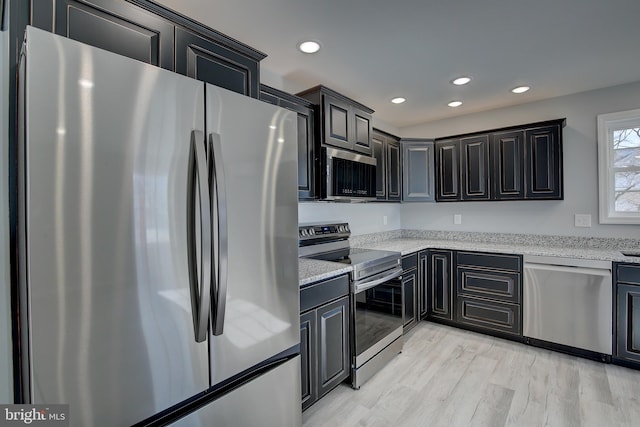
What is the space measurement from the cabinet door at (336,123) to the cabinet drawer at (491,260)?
68.4 inches

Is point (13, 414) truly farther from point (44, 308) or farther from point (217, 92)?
point (217, 92)

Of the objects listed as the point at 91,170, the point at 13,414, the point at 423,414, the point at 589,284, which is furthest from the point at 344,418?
the point at 589,284

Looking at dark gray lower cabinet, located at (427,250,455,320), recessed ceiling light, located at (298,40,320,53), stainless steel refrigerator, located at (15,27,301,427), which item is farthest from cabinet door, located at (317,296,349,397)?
recessed ceiling light, located at (298,40,320,53)

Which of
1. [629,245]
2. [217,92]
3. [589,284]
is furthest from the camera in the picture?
[629,245]

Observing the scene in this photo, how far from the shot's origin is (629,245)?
289 cm

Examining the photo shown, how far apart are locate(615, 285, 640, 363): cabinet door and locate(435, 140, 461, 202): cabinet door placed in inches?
64.9

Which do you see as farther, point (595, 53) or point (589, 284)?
point (589, 284)

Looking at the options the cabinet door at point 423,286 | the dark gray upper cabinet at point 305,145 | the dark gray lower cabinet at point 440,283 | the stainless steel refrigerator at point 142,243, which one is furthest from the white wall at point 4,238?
the dark gray lower cabinet at point 440,283

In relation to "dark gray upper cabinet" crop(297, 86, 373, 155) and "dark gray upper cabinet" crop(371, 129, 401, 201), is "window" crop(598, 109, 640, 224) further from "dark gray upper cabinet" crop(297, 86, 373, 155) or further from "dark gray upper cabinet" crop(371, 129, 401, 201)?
"dark gray upper cabinet" crop(297, 86, 373, 155)

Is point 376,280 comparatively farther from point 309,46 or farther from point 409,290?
point 309,46

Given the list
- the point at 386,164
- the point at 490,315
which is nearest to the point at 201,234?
the point at 386,164

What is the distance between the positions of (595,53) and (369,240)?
2.55 meters

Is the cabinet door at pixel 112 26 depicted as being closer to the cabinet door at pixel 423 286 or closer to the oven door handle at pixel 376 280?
the oven door handle at pixel 376 280

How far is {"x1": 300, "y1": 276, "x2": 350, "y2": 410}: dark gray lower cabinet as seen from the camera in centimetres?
183
